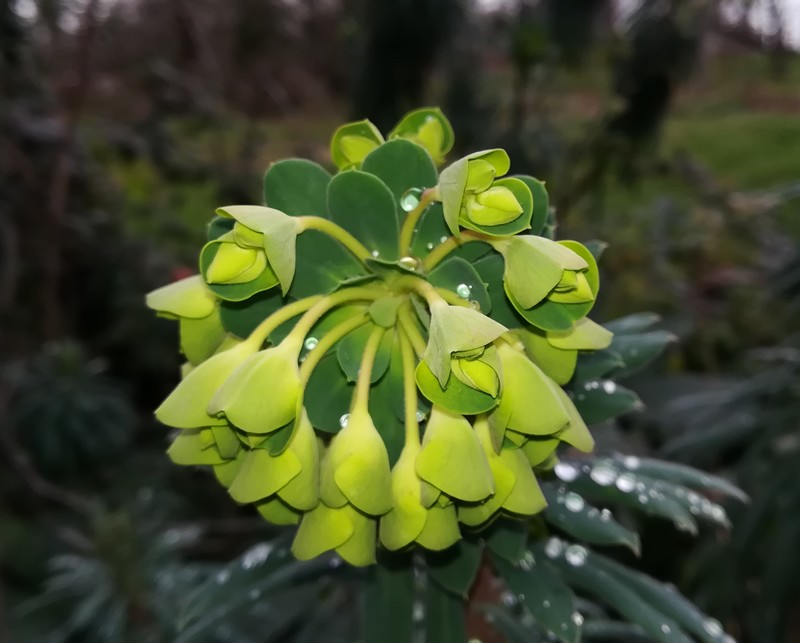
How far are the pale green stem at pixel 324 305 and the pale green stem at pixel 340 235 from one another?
3 cm

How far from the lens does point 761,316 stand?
3.04 meters

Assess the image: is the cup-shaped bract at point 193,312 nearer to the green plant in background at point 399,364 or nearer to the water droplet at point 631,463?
the green plant in background at point 399,364

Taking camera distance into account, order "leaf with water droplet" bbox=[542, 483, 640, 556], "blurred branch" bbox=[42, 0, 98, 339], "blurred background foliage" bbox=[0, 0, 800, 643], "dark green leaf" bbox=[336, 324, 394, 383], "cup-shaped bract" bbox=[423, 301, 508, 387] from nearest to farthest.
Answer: "cup-shaped bract" bbox=[423, 301, 508, 387]
"dark green leaf" bbox=[336, 324, 394, 383]
"leaf with water droplet" bbox=[542, 483, 640, 556]
"blurred background foliage" bbox=[0, 0, 800, 643]
"blurred branch" bbox=[42, 0, 98, 339]

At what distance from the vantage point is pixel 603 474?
2.43ft

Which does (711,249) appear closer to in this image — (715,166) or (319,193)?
(715,166)

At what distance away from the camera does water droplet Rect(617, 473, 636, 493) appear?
717 millimetres

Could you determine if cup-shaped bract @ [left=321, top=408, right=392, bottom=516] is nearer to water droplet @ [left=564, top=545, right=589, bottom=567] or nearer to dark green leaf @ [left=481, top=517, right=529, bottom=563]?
dark green leaf @ [left=481, top=517, right=529, bottom=563]

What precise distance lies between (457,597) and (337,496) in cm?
27

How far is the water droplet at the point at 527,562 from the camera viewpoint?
68 cm

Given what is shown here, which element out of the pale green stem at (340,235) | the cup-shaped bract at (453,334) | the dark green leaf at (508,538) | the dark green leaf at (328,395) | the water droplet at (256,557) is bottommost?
the water droplet at (256,557)

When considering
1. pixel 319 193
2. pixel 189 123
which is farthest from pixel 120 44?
pixel 319 193

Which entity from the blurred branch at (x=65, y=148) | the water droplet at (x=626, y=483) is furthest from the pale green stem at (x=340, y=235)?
the blurred branch at (x=65, y=148)

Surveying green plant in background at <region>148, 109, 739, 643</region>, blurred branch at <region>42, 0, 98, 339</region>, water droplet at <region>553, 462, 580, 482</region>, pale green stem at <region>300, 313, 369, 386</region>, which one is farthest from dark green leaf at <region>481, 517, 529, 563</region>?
blurred branch at <region>42, 0, 98, 339</region>

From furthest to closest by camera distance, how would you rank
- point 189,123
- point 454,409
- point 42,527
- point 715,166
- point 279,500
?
point 715,166 < point 189,123 < point 42,527 < point 279,500 < point 454,409
